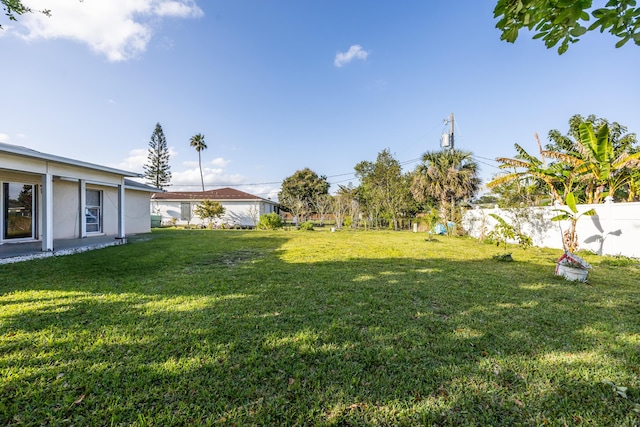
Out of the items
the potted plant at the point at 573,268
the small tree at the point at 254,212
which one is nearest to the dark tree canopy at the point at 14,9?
the potted plant at the point at 573,268

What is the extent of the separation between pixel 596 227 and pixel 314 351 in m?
11.3

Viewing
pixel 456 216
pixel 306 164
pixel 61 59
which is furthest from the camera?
pixel 306 164

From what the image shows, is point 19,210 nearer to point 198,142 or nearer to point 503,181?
point 503,181

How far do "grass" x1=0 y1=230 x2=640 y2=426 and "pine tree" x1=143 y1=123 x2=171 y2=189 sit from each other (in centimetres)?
3662

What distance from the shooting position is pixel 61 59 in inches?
370

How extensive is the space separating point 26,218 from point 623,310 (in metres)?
16.2

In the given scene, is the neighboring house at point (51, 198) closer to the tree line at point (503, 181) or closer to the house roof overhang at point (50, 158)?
the house roof overhang at point (50, 158)

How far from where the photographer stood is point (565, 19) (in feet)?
6.52

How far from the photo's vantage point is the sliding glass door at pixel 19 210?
29.5 feet

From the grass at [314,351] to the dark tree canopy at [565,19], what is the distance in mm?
2781

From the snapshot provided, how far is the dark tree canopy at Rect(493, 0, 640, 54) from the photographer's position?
1.86 meters

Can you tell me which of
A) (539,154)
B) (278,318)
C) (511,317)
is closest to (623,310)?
(511,317)

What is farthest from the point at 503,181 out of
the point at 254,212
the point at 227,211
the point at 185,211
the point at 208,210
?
the point at 185,211

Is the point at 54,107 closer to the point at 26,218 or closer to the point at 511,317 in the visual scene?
the point at 26,218
